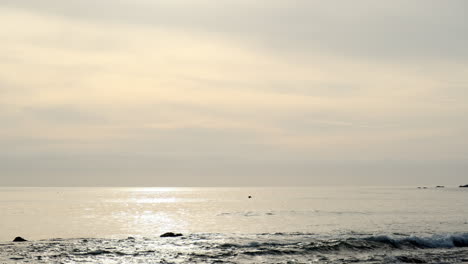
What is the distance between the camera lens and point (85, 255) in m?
36.3

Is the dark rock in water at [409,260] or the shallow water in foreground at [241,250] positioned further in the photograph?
the shallow water in foreground at [241,250]

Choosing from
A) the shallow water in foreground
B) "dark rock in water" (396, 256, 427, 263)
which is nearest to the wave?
the shallow water in foreground

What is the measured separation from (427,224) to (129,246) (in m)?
46.2

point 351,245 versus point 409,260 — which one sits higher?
point 351,245

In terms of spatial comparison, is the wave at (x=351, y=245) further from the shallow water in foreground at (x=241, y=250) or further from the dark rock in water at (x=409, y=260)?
the dark rock in water at (x=409, y=260)

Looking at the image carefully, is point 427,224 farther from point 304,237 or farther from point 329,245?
point 329,245

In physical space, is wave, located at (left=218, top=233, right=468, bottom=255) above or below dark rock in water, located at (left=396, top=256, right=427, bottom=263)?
above

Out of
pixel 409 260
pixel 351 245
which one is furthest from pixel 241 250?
pixel 409 260

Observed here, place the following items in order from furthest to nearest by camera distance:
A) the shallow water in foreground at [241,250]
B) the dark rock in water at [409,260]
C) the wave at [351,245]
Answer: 1. the wave at [351,245]
2. the shallow water in foreground at [241,250]
3. the dark rock in water at [409,260]

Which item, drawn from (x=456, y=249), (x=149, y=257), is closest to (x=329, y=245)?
(x=456, y=249)

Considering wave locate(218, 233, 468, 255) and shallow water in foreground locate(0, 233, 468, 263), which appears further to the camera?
wave locate(218, 233, 468, 255)

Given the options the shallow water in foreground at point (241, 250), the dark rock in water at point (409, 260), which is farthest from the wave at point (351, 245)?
the dark rock in water at point (409, 260)

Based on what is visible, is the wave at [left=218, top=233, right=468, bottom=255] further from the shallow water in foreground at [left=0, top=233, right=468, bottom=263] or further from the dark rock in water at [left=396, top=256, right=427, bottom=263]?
the dark rock in water at [left=396, top=256, right=427, bottom=263]

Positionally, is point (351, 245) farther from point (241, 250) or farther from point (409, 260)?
point (241, 250)
